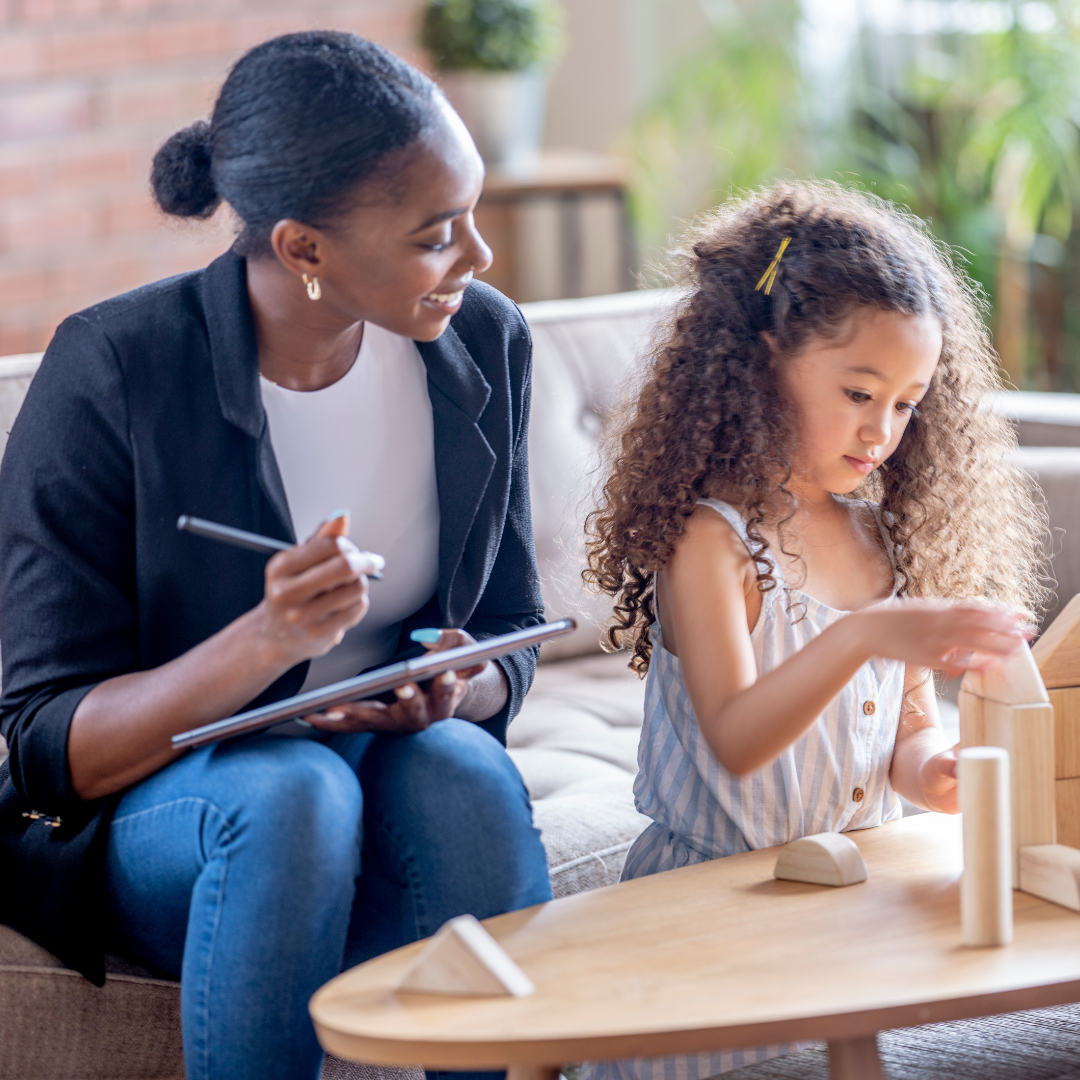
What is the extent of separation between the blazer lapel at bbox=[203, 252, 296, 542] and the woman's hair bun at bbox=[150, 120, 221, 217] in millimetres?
57

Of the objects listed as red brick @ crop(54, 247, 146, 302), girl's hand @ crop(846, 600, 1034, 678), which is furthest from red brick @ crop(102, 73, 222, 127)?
girl's hand @ crop(846, 600, 1034, 678)

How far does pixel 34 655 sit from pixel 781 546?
593 millimetres

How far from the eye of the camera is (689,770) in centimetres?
121

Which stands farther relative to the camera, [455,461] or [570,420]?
[570,420]

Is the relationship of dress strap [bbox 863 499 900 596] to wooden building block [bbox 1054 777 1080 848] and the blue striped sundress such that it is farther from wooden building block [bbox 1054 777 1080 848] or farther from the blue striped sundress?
wooden building block [bbox 1054 777 1080 848]

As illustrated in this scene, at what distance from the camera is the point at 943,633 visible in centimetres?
96

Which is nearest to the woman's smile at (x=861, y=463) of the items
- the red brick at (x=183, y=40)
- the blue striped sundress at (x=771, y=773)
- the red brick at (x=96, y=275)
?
the blue striped sundress at (x=771, y=773)

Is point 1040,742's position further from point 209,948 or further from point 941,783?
point 209,948

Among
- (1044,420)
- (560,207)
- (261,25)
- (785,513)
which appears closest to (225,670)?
(785,513)

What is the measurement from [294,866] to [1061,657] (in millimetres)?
547

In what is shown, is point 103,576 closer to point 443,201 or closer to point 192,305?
point 192,305

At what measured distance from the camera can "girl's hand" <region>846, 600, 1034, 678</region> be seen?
95 centimetres

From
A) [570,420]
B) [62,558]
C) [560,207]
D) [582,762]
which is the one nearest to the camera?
[62,558]

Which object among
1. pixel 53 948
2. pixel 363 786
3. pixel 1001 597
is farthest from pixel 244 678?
pixel 1001 597
